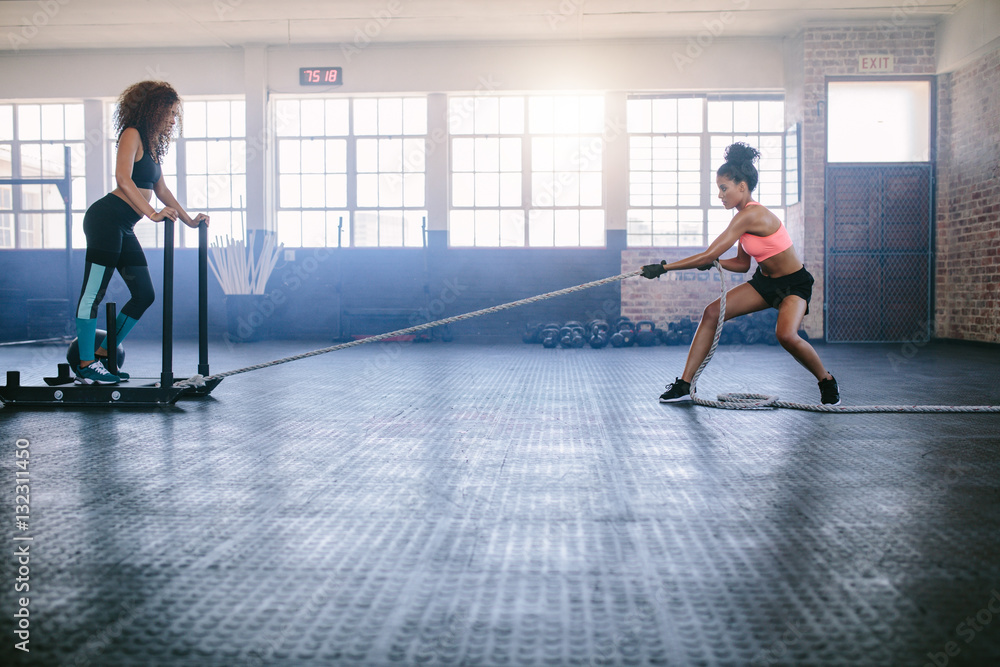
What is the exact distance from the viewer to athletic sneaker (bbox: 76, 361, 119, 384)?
3906mm

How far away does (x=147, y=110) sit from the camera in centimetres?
379

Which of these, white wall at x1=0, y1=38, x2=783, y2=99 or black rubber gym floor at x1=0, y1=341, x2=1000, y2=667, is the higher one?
white wall at x1=0, y1=38, x2=783, y2=99

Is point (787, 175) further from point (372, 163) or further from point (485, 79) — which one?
point (372, 163)

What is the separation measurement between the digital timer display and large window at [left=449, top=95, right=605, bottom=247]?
1.60 metres

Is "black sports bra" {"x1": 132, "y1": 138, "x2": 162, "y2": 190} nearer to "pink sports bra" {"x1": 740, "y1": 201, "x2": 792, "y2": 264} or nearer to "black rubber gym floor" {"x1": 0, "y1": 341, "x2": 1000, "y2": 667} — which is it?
"black rubber gym floor" {"x1": 0, "y1": 341, "x2": 1000, "y2": 667}

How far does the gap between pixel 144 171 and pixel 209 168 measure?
7.26m

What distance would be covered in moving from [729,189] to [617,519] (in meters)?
2.47

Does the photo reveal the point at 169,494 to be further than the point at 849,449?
No

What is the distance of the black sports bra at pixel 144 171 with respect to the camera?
3.82 metres

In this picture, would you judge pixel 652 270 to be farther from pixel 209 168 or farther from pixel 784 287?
pixel 209 168

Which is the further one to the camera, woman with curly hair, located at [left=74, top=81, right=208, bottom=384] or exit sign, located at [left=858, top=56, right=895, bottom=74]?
exit sign, located at [left=858, top=56, right=895, bottom=74]

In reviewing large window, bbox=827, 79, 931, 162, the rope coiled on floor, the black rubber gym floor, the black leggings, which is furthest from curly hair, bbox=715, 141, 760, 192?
large window, bbox=827, 79, 931, 162

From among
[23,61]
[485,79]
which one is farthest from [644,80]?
[23,61]

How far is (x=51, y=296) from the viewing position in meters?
10.5
